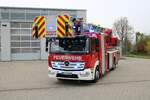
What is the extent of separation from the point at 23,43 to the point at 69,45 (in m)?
21.5

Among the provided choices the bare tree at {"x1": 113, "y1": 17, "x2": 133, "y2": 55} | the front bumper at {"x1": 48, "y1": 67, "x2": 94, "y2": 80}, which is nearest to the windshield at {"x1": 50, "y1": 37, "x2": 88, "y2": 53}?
the front bumper at {"x1": 48, "y1": 67, "x2": 94, "y2": 80}

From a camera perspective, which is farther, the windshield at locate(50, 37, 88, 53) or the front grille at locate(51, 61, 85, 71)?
the windshield at locate(50, 37, 88, 53)

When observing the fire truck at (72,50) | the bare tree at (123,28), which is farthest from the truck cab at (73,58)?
the bare tree at (123,28)

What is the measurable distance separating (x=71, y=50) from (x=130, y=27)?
196ft

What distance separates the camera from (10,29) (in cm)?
3425

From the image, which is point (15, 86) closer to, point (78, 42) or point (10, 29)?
point (78, 42)

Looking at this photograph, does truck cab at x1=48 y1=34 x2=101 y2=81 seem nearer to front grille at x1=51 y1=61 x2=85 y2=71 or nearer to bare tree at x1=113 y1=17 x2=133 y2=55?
front grille at x1=51 y1=61 x2=85 y2=71

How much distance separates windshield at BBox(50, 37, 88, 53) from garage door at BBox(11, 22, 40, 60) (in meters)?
20.7

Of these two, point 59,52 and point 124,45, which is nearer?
point 59,52

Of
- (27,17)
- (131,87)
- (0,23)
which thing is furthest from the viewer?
(27,17)

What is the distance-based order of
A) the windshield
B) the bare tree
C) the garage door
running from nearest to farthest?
the windshield → the garage door → the bare tree

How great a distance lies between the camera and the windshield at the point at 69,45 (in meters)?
13.6

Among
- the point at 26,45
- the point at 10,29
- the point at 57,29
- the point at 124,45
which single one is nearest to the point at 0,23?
the point at 10,29

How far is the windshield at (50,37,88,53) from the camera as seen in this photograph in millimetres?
13627
